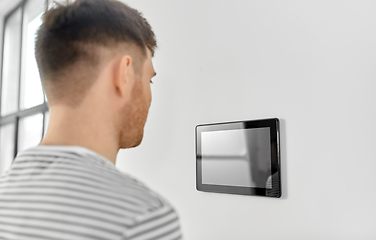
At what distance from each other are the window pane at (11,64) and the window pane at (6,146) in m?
0.16

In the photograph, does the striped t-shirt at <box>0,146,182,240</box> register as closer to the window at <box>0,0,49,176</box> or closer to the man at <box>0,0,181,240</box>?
the man at <box>0,0,181,240</box>

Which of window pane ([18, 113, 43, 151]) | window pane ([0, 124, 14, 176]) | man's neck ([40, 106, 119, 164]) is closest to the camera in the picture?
man's neck ([40, 106, 119, 164])

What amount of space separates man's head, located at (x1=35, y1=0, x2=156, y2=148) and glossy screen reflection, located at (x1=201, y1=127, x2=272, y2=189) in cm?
69

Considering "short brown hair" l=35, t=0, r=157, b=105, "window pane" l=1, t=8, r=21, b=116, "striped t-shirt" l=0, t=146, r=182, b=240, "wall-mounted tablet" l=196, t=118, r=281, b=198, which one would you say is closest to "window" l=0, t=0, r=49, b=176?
"window pane" l=1, t=8, r=21, b=116

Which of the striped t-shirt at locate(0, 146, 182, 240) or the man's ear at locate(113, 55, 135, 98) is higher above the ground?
the man's ear at locate(113, 55, 135, 98)

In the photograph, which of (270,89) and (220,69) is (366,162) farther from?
(220,69)

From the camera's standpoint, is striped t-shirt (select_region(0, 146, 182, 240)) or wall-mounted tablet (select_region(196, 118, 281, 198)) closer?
striped t-shirt (select_region(0, 146, 182, 240))

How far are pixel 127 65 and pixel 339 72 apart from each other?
2.38 feet

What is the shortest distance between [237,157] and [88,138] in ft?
2.69

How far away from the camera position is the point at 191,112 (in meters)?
1.45

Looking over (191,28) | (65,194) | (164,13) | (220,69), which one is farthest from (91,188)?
(164,13)

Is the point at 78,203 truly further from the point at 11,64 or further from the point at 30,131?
the point at 11,64

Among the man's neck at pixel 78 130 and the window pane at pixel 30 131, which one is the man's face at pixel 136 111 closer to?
the man's neck at pixel 78 130

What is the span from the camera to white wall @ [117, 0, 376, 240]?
0.95 m
